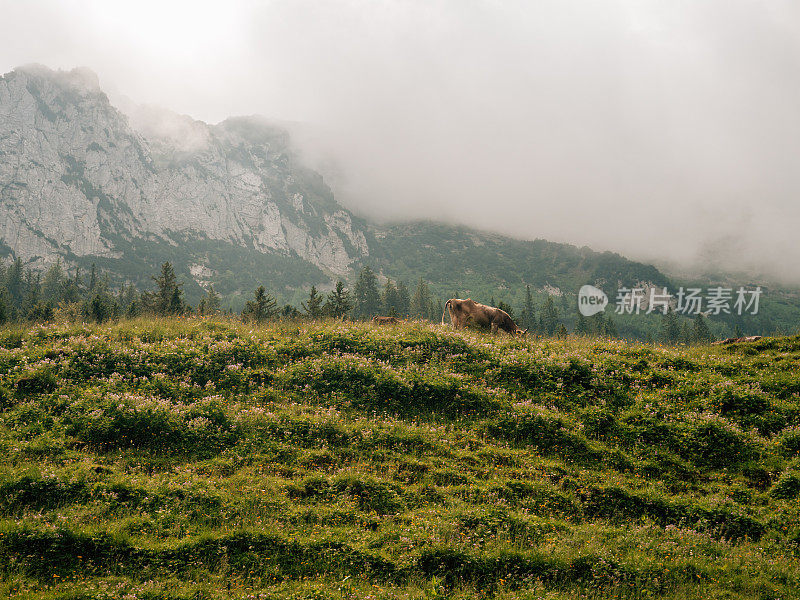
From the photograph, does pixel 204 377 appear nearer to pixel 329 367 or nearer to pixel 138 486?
pixel 329 367

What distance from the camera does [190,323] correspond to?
63.0 feet

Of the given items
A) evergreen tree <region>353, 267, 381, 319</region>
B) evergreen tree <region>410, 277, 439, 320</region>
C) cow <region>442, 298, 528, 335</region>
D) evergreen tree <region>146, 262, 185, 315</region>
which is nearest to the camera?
cow <region>442, 298, 528, 335</region>

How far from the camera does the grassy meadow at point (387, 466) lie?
843 centimetres

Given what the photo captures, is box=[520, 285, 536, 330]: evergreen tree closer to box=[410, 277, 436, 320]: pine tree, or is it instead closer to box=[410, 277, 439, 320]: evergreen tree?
box=[410, 277, 439, 320]: evergreen tree

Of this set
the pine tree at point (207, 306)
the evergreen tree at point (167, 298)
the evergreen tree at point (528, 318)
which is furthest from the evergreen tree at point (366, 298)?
the evergreen tree at point (167, 298)

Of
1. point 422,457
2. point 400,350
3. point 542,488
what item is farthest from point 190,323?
point 542,488

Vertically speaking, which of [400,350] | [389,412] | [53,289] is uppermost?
[400,350]

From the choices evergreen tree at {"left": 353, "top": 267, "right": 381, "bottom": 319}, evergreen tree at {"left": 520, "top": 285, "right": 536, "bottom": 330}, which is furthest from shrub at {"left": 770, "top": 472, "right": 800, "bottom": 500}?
evergreen tree at {"left": 520, "top": 285, "right": 536, "bottom": 330}

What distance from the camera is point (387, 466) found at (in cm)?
1178

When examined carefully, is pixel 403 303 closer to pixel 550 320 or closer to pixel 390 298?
pixel 390 298

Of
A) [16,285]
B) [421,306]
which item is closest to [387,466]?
[421,306]

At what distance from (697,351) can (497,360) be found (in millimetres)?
9195

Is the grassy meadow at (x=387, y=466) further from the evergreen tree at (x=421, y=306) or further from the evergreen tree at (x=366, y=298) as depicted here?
the evergreen tree at (x=421, y=306)

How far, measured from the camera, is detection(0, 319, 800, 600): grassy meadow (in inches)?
332
